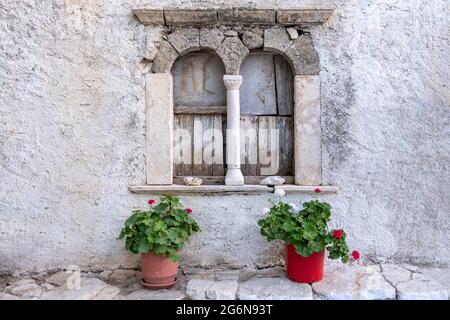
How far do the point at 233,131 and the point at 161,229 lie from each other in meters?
1.08

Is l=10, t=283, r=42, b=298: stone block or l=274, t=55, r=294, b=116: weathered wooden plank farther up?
l=274, t=55, r=294, b=116: weathered wooden plank

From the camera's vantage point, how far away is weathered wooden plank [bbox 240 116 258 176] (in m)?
3.87

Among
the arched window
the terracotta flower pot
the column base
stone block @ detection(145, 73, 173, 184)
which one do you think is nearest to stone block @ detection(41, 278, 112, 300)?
the terracotta flower pot

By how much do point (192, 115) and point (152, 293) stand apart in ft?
5.25

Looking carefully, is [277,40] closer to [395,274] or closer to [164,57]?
[164,57]

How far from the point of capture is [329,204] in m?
3.61

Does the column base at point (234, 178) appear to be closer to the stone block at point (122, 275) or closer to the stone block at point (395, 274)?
the stone block at point (122, 275)

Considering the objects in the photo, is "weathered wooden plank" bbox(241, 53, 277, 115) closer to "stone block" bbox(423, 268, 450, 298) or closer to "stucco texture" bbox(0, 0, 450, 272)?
"stucco texture" bbox(0, 0, 450, 272)

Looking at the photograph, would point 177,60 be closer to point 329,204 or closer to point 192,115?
point 192,115

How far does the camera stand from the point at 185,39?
3.67 meters

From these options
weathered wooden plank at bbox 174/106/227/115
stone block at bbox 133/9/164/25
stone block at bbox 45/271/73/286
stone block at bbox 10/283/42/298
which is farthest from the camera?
weathered wooden plank at bbox 174/106/227/115

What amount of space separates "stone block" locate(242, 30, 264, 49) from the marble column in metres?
0.30

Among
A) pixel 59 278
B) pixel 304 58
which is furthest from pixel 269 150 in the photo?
pixel 59 278

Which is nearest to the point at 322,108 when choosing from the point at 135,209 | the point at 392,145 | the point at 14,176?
the point at 392,145
